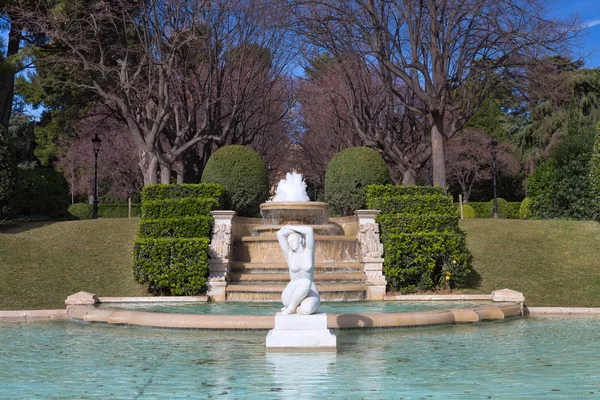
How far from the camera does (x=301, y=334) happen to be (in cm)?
829

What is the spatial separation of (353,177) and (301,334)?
49.1 ft

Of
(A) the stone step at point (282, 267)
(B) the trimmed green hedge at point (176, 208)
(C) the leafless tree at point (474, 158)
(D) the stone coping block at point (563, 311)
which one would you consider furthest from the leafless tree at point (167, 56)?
(C) the leafless tree at point (474, 158)

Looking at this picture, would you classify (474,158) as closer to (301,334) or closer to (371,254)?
(371,254)

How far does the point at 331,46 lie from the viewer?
26.4 meters

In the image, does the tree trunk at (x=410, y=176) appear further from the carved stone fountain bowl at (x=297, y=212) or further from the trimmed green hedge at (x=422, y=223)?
the trimmed green hedge at (x=422, y=223)

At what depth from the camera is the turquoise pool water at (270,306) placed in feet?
41.1

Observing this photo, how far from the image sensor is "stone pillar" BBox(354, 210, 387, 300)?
→ 51.1ft

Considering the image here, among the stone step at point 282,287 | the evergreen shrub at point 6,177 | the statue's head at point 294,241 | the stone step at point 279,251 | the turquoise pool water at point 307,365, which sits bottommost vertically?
the turquoise pool water at point 307,365

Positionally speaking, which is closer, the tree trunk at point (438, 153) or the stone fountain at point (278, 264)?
the stone fountain at point (278, 264)

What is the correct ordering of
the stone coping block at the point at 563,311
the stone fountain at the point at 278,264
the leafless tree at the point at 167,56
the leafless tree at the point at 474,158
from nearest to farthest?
the stone coping block at the point at 563,311 → the stone fountain at the point at 278,264 → the leafless tree at the point at 167,56 → the leafless tree at the point at 474,158

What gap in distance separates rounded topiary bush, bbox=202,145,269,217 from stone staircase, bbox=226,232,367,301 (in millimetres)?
4326

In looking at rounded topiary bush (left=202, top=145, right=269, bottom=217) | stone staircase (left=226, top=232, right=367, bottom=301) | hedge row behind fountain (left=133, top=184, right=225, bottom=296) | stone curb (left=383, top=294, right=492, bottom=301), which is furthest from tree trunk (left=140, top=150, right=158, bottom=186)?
stone curb (left=383, top=294, right=492, bottom=301)

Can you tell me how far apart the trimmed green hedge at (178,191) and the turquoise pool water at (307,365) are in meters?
8.16

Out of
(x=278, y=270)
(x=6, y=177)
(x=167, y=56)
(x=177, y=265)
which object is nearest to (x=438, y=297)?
(x=278, y=270)
